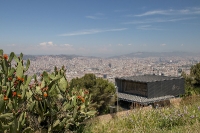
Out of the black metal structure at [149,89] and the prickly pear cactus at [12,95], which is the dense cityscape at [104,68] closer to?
the black metal structure at [149,89]

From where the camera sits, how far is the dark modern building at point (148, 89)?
20453mm

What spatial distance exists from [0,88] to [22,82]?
0.34 meters

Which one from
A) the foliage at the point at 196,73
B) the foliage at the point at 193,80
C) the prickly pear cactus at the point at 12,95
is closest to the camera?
the prickly pear cactus at the point at 12,95

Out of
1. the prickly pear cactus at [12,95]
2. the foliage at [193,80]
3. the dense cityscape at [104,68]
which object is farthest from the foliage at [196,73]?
the prickly pear cactus at [12,95]

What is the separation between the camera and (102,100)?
18.0 m

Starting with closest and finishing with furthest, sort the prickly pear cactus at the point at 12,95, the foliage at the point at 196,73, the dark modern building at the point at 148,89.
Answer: the prickly pear cactus at the point at 12,95 → the dark modern building at the point at 148,89 → the foliage at the point at 196,73

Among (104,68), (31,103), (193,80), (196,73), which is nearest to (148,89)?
(196,73)

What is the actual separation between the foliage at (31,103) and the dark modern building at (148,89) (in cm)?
1610

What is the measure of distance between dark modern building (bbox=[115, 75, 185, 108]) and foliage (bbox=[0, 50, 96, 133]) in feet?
52.8

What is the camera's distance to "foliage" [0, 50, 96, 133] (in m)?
3.01

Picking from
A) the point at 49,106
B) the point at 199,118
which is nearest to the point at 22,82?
the point at 49,106

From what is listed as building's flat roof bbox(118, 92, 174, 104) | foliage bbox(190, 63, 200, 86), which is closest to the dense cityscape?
foliage bbox(190, 63, 200, 86)

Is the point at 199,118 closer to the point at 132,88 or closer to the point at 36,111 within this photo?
the point at 36,111

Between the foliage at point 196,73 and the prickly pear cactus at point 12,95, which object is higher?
the prickly pear cactus at point 12,95
